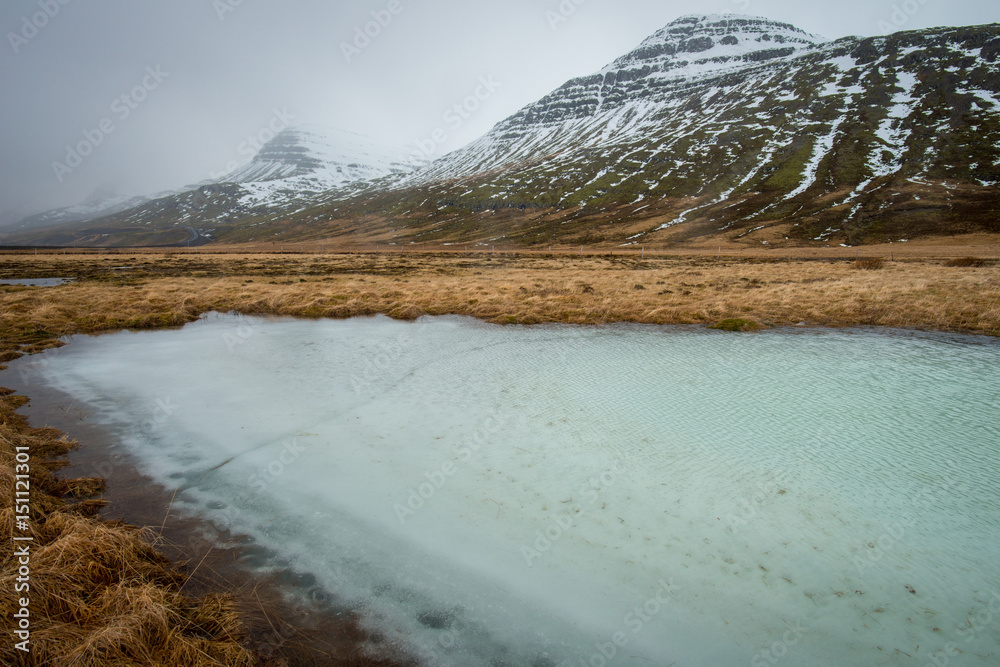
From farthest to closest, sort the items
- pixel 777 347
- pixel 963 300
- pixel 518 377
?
1. pixel 963 300
2. pixel 777 347
3. pixel 518 377

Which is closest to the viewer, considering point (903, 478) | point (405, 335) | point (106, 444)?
point (903, 478)

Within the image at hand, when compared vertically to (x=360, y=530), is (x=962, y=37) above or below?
above

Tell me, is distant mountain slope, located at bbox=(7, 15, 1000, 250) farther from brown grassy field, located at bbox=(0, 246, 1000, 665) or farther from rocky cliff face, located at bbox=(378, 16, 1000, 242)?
brown grassy field, located at bbox=(0, 246, 1000, 665)

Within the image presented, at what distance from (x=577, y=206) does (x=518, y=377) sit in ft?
450

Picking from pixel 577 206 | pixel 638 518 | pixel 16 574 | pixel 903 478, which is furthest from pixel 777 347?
pixel 577 206

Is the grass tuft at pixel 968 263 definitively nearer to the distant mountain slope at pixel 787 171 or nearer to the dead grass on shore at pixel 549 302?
the dead grass on shore at pixel 549 302

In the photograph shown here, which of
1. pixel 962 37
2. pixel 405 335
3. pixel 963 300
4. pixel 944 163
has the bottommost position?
pixel 963 300

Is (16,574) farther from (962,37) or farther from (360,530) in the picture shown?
(962,37)

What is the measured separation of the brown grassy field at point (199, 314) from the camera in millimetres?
4496

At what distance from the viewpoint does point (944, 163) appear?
348 ft

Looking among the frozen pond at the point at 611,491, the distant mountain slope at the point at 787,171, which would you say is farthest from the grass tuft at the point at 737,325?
the distant mountain slope at the point at 787,171

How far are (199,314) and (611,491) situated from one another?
25.5 m

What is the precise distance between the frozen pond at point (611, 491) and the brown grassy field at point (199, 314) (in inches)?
54.3

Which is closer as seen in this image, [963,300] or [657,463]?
[657,463]
